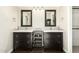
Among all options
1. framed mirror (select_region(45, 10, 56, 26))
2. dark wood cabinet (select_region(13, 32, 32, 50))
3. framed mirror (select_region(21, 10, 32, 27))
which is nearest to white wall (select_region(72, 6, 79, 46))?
framed mirror (select_region(45, 10, 56, 26))

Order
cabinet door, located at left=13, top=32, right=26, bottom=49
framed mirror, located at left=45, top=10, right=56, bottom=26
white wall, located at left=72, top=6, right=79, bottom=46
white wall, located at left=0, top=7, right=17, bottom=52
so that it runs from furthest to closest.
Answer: framed mirror, located at left=45, top=10, right=56, bottom=26 → white wall, located at left=72, top=6, right=79, bottom=46 → cabinet door, located at left=13, top=32, right=26, bottom=49 → white wall, located at left=0, top=7, right=17, bottom=52

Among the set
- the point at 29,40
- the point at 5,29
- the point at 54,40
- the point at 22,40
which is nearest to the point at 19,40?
the point at 22,40

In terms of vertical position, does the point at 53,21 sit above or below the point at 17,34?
above

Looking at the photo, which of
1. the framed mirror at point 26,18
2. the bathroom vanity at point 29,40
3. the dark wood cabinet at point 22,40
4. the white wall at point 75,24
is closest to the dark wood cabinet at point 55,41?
the bathroom vanity at point 29,40

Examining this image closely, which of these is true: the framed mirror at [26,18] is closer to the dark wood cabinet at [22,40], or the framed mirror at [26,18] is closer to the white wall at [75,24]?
the dark wood cabinet at [22,40]

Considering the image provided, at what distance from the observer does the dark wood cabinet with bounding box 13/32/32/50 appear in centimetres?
468

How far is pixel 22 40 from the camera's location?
4727mm

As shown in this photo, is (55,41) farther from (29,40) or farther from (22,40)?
(22,40)

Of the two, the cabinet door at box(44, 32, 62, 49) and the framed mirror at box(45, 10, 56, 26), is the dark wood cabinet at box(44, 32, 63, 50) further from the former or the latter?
the framed mirror at box(45, 10, 56, 26)
